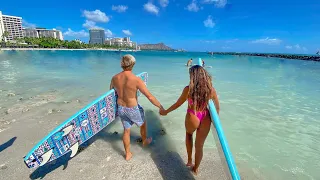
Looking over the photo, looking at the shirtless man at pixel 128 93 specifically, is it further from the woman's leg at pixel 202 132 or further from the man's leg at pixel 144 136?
the woman's leg at pixel 202 132

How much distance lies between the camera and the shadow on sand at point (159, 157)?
9.81 feet

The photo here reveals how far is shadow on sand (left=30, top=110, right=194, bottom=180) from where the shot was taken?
118 inches

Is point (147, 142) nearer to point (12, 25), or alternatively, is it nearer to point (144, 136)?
point (144, 136)

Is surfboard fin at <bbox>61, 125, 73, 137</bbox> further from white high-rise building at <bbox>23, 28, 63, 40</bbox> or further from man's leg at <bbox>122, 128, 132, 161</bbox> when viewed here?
white high-rise building at <bbox>23, 28, 63, 40</bbox>

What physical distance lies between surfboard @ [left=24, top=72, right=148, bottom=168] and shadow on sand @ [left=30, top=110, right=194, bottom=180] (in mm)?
410

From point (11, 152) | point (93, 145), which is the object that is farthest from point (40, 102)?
point (93, 145)

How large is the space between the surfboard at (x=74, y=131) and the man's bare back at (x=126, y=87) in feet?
0.94

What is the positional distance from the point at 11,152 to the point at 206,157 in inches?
148

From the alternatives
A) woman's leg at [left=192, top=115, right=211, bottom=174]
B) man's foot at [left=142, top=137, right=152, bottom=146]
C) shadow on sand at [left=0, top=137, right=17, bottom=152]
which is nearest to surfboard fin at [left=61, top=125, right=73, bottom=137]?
man's foot at [left=142, top=137, right=152, bottom=146]

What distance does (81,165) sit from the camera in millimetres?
3168

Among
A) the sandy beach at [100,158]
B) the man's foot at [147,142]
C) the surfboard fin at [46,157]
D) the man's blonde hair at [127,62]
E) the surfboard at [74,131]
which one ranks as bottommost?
the sandy beach at [100,158]

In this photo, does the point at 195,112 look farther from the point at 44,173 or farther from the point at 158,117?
the point at 158,117

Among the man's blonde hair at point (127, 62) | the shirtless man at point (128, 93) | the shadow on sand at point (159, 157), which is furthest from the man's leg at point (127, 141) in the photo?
the man's blonde hair at point (127, 62)

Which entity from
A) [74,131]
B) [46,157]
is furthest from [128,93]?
[46,157]
